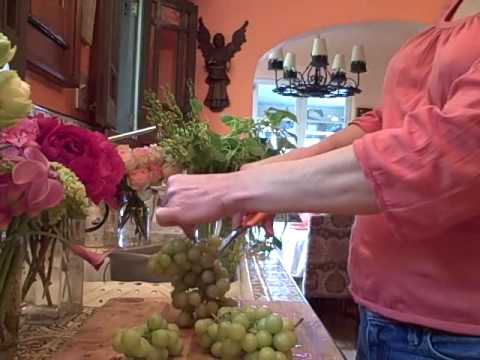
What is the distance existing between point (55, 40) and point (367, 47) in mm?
5206

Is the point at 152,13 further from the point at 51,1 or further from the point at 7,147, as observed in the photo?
the point at 7,147

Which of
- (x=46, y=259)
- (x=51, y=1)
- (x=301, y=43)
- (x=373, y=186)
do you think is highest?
(x=301, y=43)

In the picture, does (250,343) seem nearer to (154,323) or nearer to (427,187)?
(154,323)

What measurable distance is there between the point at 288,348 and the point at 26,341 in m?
0.41

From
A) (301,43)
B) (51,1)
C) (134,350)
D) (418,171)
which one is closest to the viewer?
(418,171)

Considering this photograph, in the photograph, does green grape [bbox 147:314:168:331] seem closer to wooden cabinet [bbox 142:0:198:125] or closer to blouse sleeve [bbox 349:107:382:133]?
blouse sleeve [bbox 349:107:382:133]

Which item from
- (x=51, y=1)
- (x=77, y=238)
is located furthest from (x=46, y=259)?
(x=51, y=1)

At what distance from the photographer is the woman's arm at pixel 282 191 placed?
0.60 m

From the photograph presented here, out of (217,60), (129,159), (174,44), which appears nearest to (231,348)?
(129,159)

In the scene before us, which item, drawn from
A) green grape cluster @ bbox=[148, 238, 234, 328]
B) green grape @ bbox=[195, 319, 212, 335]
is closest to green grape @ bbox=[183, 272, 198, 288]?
green grape cluster @ bbox=[148, 238, 234, 328]

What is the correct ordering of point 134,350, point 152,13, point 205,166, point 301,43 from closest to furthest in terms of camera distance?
point 134,350 → point 205,166 → point 152,13 → point 301,43

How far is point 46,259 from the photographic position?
37.2 inches

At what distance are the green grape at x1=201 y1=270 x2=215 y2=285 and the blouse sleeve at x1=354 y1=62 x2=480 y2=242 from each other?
1.44 feet

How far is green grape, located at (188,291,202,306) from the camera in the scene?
0.98m
